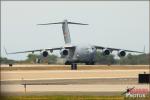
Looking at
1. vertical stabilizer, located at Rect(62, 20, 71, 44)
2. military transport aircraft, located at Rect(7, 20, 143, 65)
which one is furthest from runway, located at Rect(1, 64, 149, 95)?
vertical stabilizer, located at Rect(62, 20, 71, 44)

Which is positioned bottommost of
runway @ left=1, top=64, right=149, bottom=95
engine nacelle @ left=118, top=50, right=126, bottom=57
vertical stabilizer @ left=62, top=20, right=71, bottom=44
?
runway @ left=1, top=64, right=149, bottom=95

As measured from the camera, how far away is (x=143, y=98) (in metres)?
24.7

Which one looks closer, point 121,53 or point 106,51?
point 106,51

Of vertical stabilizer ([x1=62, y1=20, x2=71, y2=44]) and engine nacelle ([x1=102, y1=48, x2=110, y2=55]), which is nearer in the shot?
engine nacelle ([x1=102, y1=48, x2=110, y2=55])

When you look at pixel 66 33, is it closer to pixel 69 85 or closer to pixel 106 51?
pixel 106 51

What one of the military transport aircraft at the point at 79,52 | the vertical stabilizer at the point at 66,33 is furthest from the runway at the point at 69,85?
the vertical stabilizer at the point at 66,33

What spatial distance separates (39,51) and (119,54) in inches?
493

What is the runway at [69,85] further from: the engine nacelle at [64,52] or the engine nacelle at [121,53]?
the engine nacelle at [121,53]

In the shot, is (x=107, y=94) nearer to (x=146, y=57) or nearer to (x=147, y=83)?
(x=147, y=83)

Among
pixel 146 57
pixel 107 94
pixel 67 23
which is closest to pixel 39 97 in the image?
pixel 107 94

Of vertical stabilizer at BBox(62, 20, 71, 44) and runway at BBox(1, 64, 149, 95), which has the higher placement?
vertical stabilizer at BBox(62, 20, 71, 44)

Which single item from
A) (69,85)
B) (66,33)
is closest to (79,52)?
(66,33)

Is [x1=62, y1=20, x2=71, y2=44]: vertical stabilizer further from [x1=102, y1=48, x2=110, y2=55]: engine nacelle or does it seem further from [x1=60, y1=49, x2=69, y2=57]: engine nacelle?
[x1=60, y1=49, x2=69, y2=57]: engine nacelle

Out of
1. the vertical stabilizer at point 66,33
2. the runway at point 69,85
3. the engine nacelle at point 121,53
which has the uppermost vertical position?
the vertical stabilizer at point 66,33
